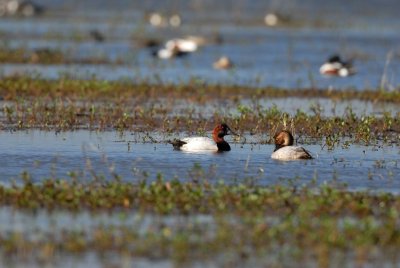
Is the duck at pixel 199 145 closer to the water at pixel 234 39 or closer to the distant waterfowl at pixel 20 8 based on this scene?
the water at pixel 234 39

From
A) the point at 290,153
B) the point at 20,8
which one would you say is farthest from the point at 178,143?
the point at 20,8

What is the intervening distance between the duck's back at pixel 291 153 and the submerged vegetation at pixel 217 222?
2.13 metres

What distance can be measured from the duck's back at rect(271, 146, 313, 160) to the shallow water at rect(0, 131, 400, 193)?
0.11 metres

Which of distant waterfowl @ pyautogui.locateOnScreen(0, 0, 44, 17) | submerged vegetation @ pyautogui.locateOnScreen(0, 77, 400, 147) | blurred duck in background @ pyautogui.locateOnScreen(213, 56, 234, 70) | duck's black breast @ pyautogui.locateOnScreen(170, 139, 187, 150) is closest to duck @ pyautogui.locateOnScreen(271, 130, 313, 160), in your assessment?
duck's black breast @ pyautogui.locateOnScreen(170, 139, 187, 150)

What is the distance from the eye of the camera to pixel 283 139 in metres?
16.5

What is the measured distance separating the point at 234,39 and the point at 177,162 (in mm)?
29716

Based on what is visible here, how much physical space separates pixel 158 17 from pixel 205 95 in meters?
31.2

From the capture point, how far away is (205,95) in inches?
963

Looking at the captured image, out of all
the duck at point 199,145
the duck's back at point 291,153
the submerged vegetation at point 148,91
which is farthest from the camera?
the submerged vegetation at point 148,91

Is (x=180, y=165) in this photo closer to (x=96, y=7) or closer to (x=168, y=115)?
(x=168, y=115)

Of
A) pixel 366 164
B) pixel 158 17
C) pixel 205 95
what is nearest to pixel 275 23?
pixel 158 17

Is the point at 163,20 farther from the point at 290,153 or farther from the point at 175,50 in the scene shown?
the point at 290,153

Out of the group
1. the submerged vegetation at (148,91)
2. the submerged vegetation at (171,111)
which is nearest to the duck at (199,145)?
the submerged vegetation at (171,111)

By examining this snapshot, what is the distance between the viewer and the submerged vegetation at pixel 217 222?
1016 cm
